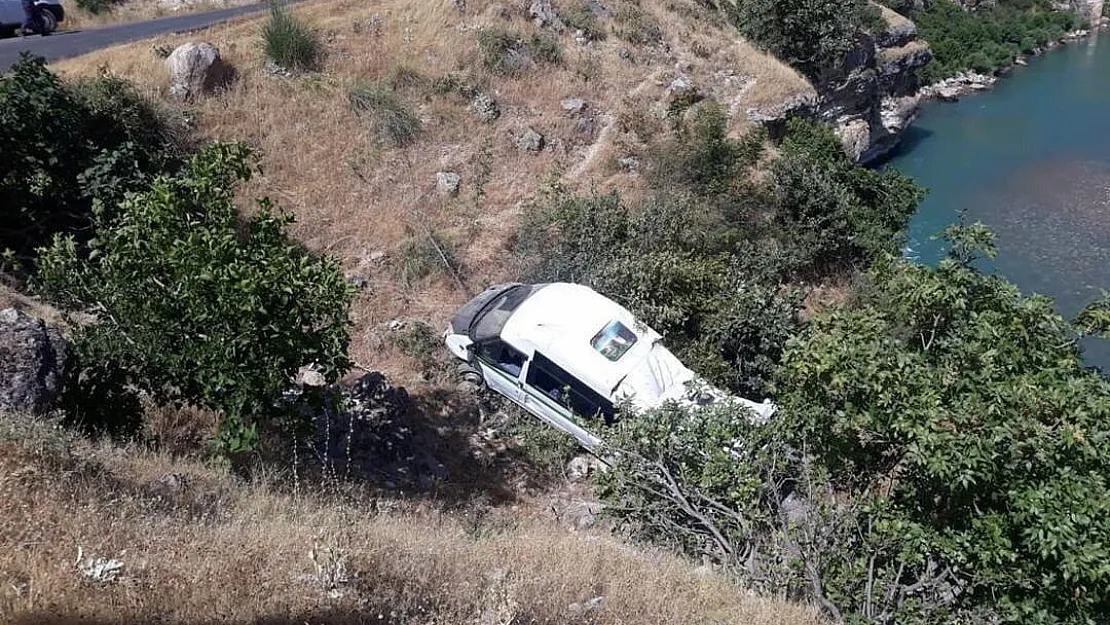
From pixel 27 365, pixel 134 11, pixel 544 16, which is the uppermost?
pixel 134 11

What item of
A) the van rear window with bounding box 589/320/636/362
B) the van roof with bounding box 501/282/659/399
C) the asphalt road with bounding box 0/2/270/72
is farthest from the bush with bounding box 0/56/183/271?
the van rear window with bounding box 589/320/636/362

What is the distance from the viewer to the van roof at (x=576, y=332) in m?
9.70

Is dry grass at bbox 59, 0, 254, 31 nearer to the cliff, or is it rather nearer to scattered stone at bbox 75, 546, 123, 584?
the cliff

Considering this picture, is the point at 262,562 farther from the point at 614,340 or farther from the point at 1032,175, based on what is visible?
the point at 1032,175

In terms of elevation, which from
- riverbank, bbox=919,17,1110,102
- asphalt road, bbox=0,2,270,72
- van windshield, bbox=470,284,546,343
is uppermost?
asphalt road, bbox=0,2,270,72

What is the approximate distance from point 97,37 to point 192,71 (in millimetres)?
4540

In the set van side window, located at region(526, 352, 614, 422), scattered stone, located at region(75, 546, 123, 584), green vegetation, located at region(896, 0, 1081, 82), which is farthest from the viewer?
green vegetation, located at region(896, 0, 1081, 82)

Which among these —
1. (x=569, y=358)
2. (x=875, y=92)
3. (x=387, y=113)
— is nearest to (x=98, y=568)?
(x=569, y=358)

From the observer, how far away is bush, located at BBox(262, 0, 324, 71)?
17.0 m

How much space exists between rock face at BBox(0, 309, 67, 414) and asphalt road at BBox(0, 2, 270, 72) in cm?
1115

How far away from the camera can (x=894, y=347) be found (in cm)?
614

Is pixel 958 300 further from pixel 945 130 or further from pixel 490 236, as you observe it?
pixel 945 130

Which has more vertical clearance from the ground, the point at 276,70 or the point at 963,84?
the point at 276,70

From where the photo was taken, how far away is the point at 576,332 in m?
9.98
